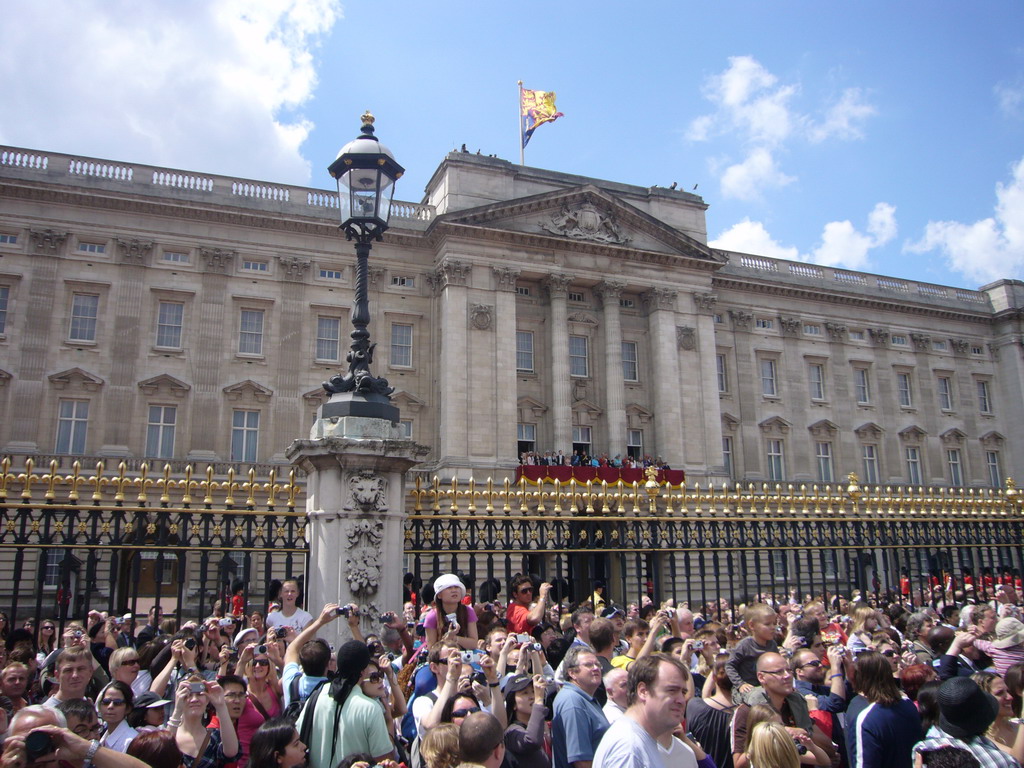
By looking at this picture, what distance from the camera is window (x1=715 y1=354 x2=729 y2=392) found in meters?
43.7

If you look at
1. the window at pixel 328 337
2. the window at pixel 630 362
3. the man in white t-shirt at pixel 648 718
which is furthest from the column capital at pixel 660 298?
the man in white t-shirt at pixel 648 718

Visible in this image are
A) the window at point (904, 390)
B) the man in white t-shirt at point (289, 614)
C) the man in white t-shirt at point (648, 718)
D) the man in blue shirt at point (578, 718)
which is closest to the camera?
the man in white t-shirt at point (648, 718)

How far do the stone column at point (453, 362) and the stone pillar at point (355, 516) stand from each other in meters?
25.0

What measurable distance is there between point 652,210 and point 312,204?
16.7 m

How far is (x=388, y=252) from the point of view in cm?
3753

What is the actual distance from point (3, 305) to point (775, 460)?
36.4 metres

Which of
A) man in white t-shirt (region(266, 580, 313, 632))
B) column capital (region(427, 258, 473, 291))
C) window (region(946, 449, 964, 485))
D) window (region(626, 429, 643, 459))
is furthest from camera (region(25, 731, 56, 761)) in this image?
window (region(946, 449, 964, 485))

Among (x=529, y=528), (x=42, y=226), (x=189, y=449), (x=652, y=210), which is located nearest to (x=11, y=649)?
(x=529, y=528)

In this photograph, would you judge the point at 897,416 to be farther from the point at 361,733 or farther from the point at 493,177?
the point at 361,733

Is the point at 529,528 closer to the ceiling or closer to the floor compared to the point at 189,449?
closer to the floor

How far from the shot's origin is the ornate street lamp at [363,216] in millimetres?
9367

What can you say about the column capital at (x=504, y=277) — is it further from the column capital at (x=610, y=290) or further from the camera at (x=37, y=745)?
A: the camera at (x=37, y=745)

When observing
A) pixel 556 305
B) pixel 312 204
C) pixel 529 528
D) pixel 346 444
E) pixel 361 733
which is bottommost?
pixel 361 733

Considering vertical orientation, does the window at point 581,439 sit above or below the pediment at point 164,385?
below
